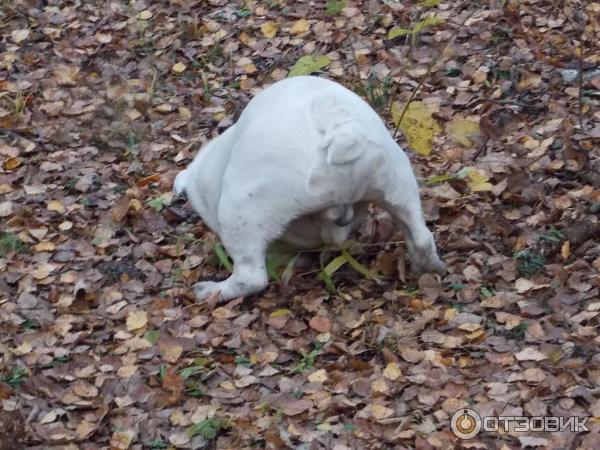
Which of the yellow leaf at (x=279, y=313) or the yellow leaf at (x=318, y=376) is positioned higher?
the yellow leaf at (x=318, y=376)

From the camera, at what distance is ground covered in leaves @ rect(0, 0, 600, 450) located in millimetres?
4215

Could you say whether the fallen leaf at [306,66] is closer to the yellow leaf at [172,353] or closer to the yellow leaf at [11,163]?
the yellow leaf at [11,163]

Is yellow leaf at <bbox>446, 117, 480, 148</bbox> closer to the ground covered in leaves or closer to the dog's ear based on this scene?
the ground covered in leaves

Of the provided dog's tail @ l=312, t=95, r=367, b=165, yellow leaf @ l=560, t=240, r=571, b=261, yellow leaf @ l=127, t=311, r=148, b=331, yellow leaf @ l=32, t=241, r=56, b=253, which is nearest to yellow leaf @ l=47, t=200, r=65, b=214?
yellow leaf @ l=32, t=241, r=56, b=253

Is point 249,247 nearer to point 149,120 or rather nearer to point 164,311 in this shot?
point 164,311

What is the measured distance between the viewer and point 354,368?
14.6 ft

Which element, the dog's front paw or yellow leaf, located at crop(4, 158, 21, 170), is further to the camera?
yellow leaf, located at crop(4, 158, 21, 170)

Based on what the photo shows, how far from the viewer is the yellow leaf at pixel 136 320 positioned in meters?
4.87

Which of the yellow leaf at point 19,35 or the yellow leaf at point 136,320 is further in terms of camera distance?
the yellow leaf at point 19,35

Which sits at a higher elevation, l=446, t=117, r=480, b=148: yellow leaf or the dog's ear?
the dog's ear

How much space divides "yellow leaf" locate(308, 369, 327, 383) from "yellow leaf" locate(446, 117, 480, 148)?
83.2 inches

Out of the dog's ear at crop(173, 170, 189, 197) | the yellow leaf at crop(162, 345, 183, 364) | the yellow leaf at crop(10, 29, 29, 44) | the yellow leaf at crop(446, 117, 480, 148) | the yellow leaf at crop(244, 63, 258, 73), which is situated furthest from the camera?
the yellow leaf at crop(10, 29, 29, 44)

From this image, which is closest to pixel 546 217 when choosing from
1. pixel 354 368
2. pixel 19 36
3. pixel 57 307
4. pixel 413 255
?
pixel 413 255

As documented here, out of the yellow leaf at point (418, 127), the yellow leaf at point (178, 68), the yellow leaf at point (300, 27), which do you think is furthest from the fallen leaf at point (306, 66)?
the yellow leaf at point (178, 68)
